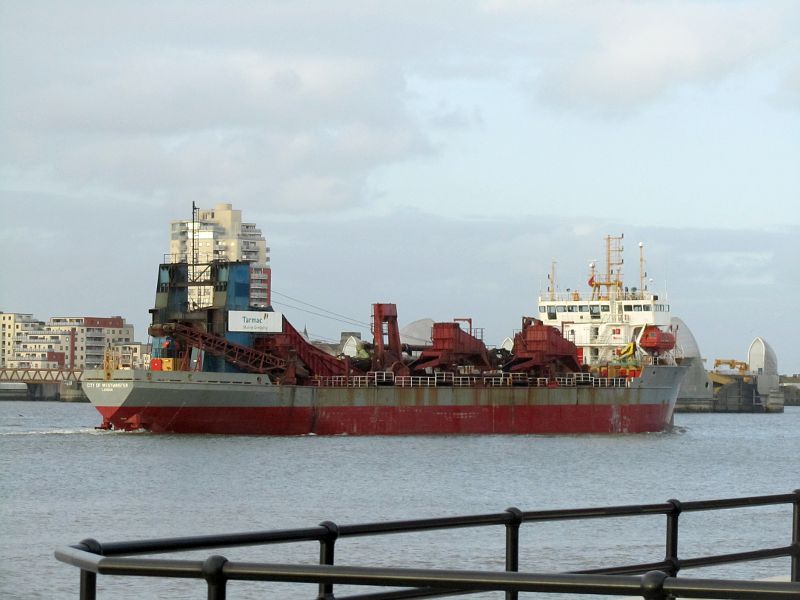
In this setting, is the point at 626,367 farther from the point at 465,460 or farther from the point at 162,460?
the point at 162,460

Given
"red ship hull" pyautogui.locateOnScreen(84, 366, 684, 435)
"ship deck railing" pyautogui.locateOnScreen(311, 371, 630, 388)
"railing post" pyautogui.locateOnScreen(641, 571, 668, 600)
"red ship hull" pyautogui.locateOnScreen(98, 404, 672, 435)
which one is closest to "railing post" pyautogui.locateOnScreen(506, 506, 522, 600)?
"railing post" pyautogui.locateOnScreen(641, 571, 668, 600)

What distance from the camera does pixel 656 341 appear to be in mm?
Result: 58375

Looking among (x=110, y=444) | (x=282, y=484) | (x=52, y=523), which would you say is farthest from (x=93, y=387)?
(x=52, y=523)

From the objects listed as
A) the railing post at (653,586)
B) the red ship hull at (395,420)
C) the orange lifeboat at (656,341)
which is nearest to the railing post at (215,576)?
Result: the railing post at (653,586)

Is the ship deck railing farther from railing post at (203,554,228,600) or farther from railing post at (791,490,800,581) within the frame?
railing post at (203,554,228,600)

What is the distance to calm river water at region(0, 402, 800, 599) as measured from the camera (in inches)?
732

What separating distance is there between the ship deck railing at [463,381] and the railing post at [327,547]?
44090mm

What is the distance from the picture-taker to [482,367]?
53.1 meters

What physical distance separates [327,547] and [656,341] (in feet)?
178

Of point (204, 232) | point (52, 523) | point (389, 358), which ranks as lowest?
point (52, 523)

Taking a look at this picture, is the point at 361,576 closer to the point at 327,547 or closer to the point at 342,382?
the point at 327,547

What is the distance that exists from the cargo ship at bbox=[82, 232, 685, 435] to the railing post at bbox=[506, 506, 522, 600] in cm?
3885

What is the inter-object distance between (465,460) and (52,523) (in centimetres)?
1781

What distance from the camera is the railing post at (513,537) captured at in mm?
6035
